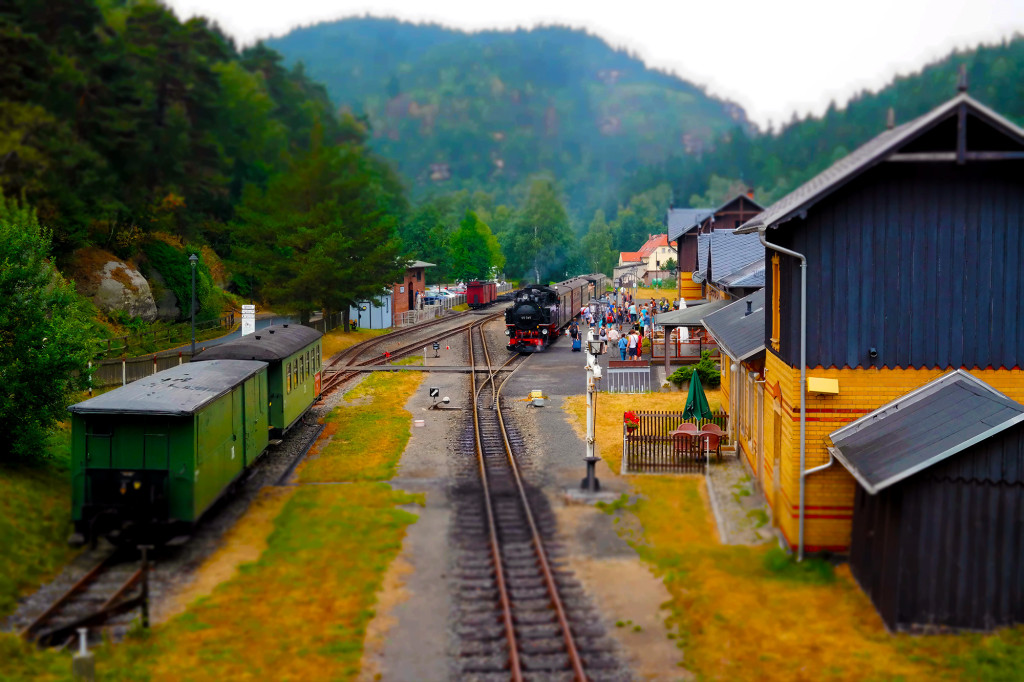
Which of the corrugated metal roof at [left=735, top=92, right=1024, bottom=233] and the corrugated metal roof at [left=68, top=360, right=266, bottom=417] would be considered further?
the corrugated metal roof at [left=68, top=360, right=266, bottom=417]

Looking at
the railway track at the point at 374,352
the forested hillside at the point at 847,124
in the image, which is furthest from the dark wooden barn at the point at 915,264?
the forested hillside at the point at 847,124

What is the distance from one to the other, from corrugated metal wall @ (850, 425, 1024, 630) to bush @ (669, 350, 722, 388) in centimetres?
2123

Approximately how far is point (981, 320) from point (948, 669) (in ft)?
21.2

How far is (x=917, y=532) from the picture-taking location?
12844 millimetres

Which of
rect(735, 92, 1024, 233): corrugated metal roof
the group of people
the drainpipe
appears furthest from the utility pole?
the group of people

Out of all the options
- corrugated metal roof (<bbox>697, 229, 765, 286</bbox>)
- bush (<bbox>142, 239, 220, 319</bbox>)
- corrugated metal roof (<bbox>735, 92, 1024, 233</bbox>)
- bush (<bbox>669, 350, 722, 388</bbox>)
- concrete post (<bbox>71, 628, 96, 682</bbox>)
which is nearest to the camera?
concrete post (<bbox>71, 628, 96, 682</bbox>)

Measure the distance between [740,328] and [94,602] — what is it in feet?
55.0

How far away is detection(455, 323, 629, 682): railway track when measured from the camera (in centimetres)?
1217

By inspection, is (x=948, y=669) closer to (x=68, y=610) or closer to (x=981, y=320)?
(x=981, y=320)

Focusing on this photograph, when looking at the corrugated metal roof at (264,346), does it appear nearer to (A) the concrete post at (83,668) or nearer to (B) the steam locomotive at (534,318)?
(A) the concrete post at (83,668)

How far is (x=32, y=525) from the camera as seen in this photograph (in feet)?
54.6

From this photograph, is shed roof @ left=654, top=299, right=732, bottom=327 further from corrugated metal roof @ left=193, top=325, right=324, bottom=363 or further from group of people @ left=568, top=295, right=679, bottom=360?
corrugated metal roof @ left=193, top=325, right=324, bottom=363

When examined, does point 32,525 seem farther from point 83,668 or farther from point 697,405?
point 697,405

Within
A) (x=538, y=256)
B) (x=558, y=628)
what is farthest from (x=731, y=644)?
(x=538, y=256)
